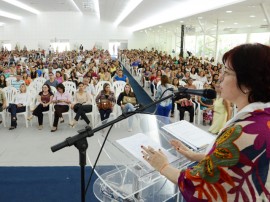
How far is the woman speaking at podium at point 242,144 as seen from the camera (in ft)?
3.11

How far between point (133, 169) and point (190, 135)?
0.47 metres

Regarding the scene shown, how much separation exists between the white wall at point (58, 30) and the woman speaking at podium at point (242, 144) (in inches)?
1176

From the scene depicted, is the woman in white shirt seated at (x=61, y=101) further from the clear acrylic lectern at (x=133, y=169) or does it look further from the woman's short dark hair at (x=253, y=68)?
the woman's short dark hair at (x=253, y=68)

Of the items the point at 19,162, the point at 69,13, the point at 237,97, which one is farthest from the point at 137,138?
the point at 69,13

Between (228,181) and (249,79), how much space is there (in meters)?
0.39

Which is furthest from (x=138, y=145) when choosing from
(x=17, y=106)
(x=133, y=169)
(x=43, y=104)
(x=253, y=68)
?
(x=17, y=106)

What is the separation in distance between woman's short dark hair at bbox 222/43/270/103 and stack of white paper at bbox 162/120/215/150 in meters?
0.71

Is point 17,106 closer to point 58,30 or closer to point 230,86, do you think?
point 230,86


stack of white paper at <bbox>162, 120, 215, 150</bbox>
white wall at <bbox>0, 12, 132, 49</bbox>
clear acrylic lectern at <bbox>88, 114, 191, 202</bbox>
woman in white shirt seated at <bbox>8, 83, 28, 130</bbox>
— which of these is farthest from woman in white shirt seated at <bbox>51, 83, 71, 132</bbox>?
white wall at <bbox>0, 12, 132, 49</bbox>

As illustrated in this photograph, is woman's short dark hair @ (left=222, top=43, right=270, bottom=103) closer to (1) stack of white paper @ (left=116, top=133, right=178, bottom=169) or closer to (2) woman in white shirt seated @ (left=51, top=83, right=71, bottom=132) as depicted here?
(1) stack of white paper @ (left=116, top=133, right=178, bottom=169)

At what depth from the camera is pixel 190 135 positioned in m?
1.79

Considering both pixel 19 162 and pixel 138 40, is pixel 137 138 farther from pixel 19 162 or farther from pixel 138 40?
pixel 138 40

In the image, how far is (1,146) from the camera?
4852 millimetres

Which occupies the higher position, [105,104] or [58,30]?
[58,30]
